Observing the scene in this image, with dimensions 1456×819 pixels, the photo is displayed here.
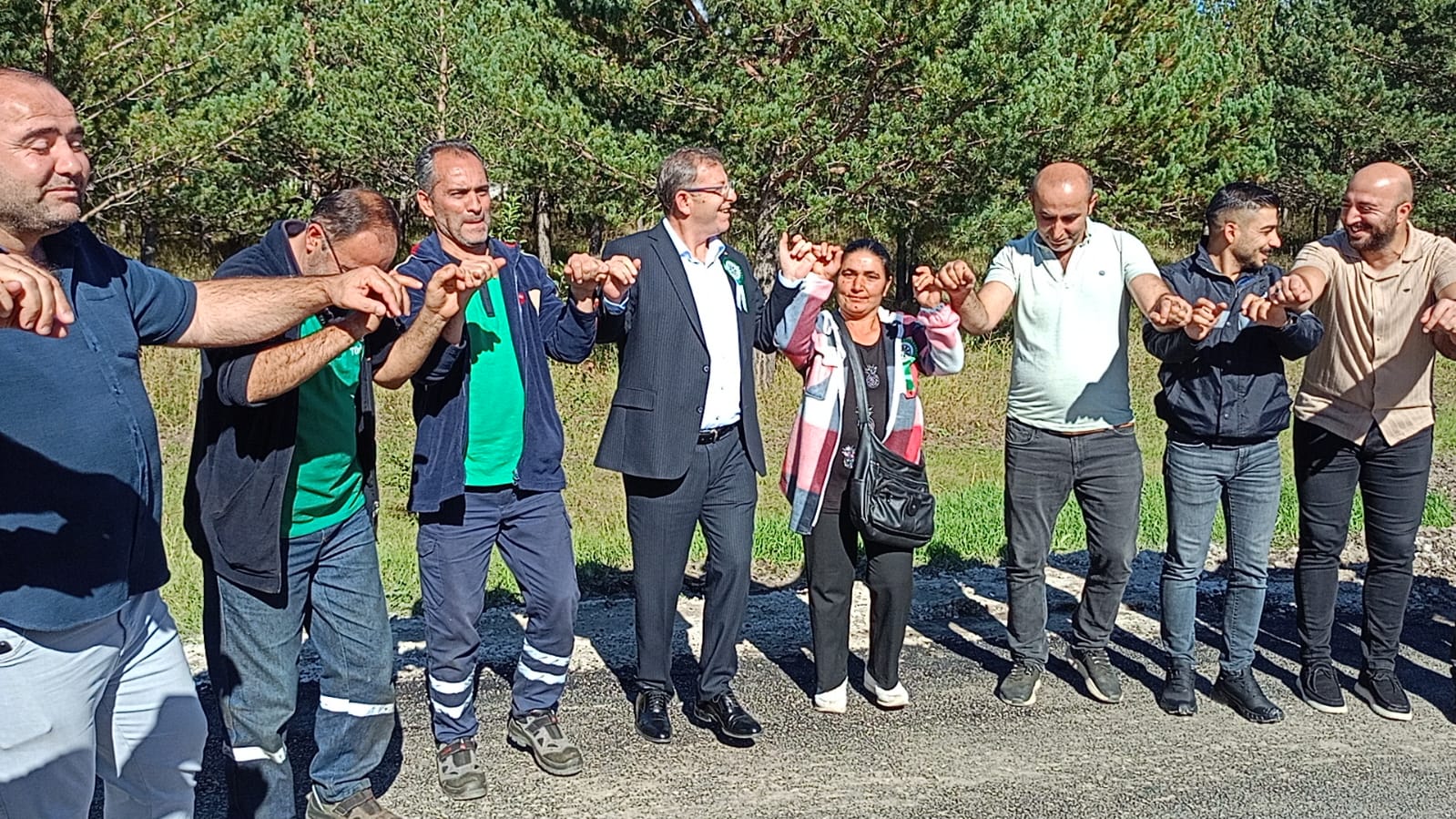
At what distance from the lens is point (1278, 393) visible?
502 centimetres

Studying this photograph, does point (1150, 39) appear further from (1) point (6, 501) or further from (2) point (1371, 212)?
(1) point (6, 501)

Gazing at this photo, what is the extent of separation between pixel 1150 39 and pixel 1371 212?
11587 millimetres

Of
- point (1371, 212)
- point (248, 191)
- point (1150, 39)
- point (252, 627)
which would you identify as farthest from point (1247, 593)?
point (248, 191)

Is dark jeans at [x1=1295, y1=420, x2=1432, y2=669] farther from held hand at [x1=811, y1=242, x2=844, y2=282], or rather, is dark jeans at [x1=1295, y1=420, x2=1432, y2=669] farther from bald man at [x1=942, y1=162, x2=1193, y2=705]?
held hand at [x1=811, y1=242, x2=844, y2=282]

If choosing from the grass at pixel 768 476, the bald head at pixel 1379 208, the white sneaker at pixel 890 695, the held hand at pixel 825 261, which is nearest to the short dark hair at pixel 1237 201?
the bald head at pixel 1379 208

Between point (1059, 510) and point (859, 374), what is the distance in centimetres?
103

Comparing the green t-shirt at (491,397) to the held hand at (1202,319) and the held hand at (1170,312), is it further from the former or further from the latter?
the held hand at (1202,319)

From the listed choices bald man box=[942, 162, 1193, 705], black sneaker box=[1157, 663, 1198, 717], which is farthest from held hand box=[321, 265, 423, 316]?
black sneaker box=[1157, 663, 1198, 717]

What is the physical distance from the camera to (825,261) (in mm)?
4824

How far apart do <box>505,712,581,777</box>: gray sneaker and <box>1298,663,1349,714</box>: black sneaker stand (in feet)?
9.98

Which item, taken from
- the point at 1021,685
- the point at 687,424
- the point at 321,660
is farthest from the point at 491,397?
the point at 1021,685

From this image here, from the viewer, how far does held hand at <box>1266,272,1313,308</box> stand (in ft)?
15.1

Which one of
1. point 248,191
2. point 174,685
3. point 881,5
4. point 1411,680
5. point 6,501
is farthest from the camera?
point 248,191

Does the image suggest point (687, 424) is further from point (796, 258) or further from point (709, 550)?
point (796, 258)
